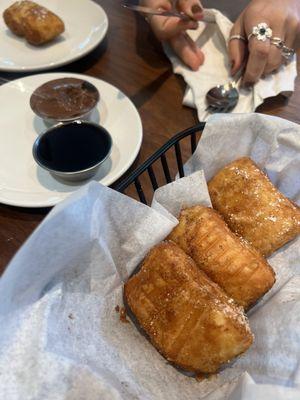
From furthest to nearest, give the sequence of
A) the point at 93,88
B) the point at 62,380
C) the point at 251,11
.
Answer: the point at 251,11
the point at 93,88
the point at 62,380

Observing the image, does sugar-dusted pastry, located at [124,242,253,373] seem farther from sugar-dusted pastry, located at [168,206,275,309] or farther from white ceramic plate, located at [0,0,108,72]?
white ceramic plate, located at [0,0,108,72]

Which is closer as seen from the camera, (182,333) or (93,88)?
(182,333)

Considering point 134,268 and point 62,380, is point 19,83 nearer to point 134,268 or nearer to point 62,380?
point 134,268

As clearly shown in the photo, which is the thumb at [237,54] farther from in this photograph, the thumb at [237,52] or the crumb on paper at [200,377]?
the crumb on paper at [200,377]

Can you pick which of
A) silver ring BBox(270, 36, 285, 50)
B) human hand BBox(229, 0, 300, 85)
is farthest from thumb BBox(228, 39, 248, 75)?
silver ring BBox(270, 36, 285, 50)

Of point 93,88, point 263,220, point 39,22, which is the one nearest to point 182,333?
point 263,220

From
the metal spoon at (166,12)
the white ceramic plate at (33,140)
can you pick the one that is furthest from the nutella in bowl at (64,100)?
the metal spoon at (166,12)
